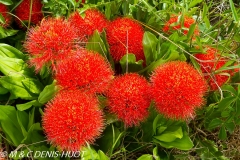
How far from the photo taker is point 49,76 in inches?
61.0

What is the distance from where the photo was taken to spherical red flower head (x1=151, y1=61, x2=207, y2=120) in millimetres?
1300

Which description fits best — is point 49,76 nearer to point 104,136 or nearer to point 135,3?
point 104,136

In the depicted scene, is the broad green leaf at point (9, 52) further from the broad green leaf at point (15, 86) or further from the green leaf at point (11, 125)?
the green leaf at point (11, 125)

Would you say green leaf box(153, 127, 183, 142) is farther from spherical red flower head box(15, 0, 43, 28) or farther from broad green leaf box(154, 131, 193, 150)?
spherical red flower head box(15, 0, 43, 28)

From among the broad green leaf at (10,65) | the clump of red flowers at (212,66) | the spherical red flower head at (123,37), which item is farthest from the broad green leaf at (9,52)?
the clump of red flowers at (212,66)

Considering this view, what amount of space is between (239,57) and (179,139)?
443 millimetres

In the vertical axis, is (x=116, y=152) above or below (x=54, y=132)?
below

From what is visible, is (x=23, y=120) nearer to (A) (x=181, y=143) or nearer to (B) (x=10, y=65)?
(B) (x=10, y=65)

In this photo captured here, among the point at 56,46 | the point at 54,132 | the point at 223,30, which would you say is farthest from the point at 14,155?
the point at 223,30

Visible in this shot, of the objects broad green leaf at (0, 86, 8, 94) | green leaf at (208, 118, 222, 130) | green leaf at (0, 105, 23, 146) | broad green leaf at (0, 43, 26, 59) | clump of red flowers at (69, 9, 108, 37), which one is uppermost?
clump of red flowers at (69, 9, 108, 37)

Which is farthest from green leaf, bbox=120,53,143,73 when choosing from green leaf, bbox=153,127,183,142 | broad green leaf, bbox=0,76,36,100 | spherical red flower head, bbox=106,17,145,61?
broad green leaf, bbox=0,76,36,100

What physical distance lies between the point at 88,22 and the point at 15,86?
0.40m

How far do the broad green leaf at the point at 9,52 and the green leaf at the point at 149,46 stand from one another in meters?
0.52

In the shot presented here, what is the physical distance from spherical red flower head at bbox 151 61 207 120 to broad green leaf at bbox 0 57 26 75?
55cm
